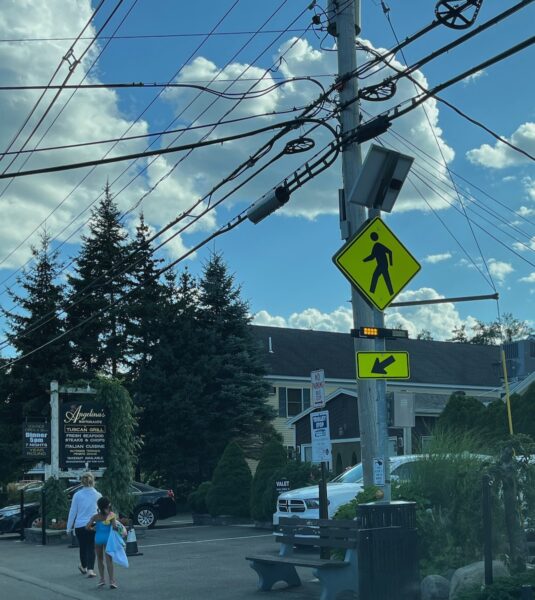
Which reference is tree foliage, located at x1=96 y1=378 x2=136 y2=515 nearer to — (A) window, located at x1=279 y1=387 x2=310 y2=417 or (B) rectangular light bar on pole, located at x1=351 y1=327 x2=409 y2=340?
(B) rectangular light bar on pole, located at x1=351 y1=327 x2=409 y2=340

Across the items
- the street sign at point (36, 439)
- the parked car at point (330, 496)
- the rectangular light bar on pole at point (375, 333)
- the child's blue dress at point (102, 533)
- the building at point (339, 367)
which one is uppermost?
the building at point (339, 367)

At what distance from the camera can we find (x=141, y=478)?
148ft

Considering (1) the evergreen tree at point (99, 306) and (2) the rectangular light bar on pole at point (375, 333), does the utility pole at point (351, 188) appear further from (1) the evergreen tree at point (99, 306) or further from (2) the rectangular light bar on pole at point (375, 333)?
(1) the evergreen tree at point (99, 306)

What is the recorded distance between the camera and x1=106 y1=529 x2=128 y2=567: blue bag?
13648 mm

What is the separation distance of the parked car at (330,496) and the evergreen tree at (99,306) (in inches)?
1121

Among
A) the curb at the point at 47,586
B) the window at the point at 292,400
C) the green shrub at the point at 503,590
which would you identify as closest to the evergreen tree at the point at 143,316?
the window at the point at 292,400

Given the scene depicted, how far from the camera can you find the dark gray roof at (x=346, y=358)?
51.1 m

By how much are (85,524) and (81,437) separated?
10006 millimetres

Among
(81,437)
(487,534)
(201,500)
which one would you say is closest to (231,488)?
(201,500)

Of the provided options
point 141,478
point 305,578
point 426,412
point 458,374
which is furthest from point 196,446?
point 305,578

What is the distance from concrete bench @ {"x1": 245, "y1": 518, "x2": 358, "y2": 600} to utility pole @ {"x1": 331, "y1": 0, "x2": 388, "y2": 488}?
129 cm

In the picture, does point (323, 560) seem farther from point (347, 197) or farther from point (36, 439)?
point (36, 439)

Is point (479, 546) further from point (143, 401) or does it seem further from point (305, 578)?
point (143, 401)

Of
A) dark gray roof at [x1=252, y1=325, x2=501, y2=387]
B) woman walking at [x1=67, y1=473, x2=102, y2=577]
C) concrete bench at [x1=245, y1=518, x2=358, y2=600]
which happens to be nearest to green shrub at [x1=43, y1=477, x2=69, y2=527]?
woman walking at [x1=67, y1=473, x2=102, y2=577]
